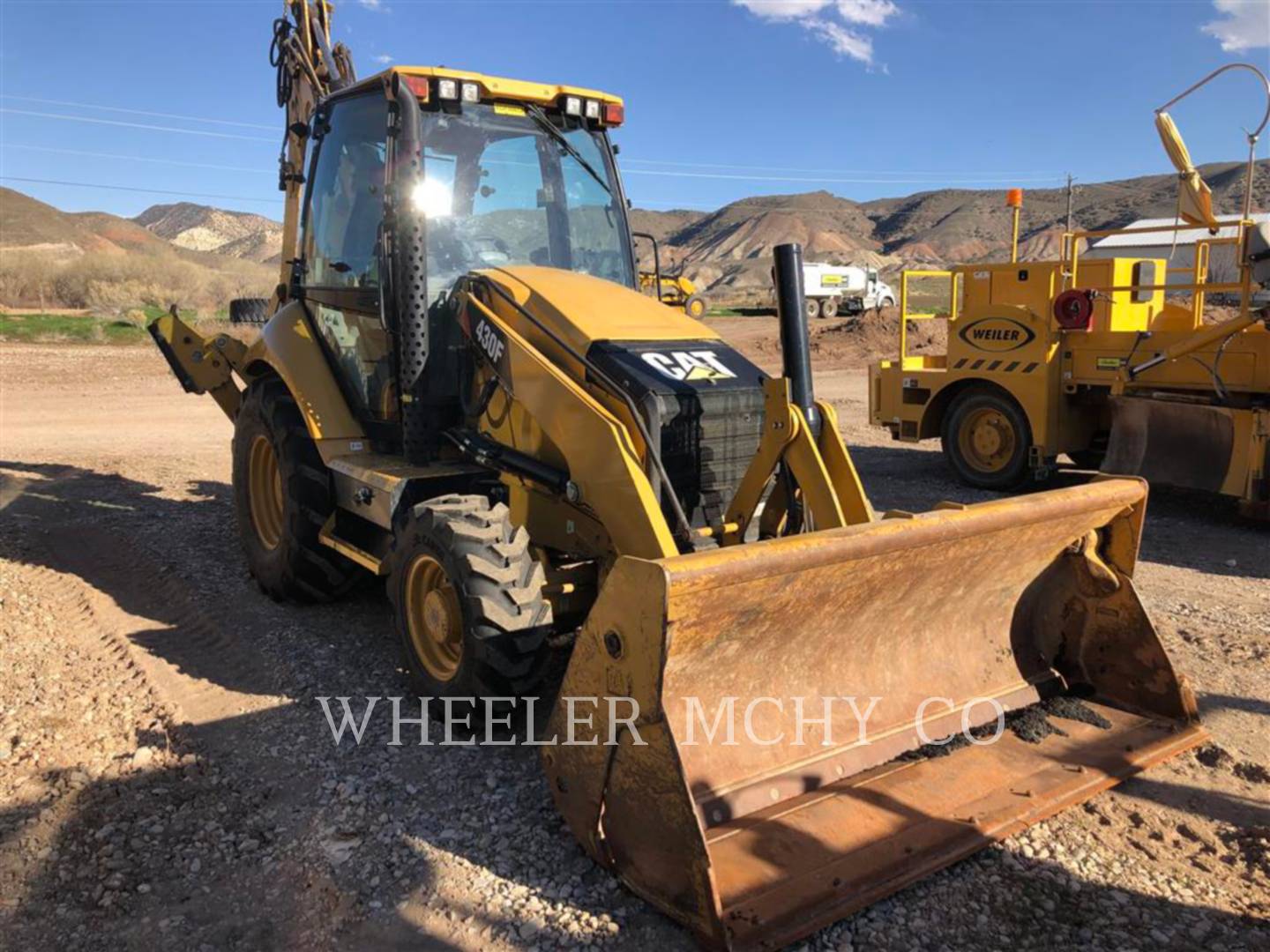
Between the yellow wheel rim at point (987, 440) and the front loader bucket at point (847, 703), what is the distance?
5462mm

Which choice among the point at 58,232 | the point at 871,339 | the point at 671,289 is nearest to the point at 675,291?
the point at 671,289

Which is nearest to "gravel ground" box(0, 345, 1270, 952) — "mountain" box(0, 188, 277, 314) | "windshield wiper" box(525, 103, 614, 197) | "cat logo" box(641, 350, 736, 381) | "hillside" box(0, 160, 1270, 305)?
"cat logo" box(641, 350, 736, 381)

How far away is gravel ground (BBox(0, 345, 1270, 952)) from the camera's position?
294cm

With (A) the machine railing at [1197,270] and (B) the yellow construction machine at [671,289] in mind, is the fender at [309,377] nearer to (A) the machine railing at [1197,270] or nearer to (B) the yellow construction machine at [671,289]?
(B) the yellow construction machine at [671,289]

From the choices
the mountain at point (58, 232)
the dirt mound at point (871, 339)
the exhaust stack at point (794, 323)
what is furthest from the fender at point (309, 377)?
the mountain at point (58, 232)

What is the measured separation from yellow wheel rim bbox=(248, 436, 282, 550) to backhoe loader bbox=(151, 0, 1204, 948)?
276 millimetres

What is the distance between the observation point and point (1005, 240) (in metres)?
90.6

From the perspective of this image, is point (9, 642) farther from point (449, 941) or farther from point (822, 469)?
point (822, 469)

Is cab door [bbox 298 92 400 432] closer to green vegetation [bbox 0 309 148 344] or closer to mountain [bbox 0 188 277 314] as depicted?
green vegetation [bbox 0 309 148 344]

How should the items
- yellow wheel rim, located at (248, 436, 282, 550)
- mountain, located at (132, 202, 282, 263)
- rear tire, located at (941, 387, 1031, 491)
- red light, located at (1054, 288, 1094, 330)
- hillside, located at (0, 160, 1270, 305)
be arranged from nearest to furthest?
1. yellow wheel rim, located at (248, 436, 282, 550)
2. red light, located at (1054, 288, 1094, 330)
3. rear tire, located at (941, 387, 1031, 491)
4. hillside, located at (0, 160, 1270, 305)
5. mountain, located at (132, 202, 282, 263)

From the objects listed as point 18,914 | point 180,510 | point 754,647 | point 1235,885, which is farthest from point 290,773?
point 180,510

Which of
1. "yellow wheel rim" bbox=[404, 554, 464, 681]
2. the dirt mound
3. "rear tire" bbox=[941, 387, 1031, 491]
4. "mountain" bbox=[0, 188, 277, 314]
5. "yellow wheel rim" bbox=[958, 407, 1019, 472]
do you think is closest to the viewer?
"yellow wheel rim" bbox=[404, 554, 464, 681]

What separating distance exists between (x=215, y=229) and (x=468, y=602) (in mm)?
119831

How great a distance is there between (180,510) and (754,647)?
244 inches
